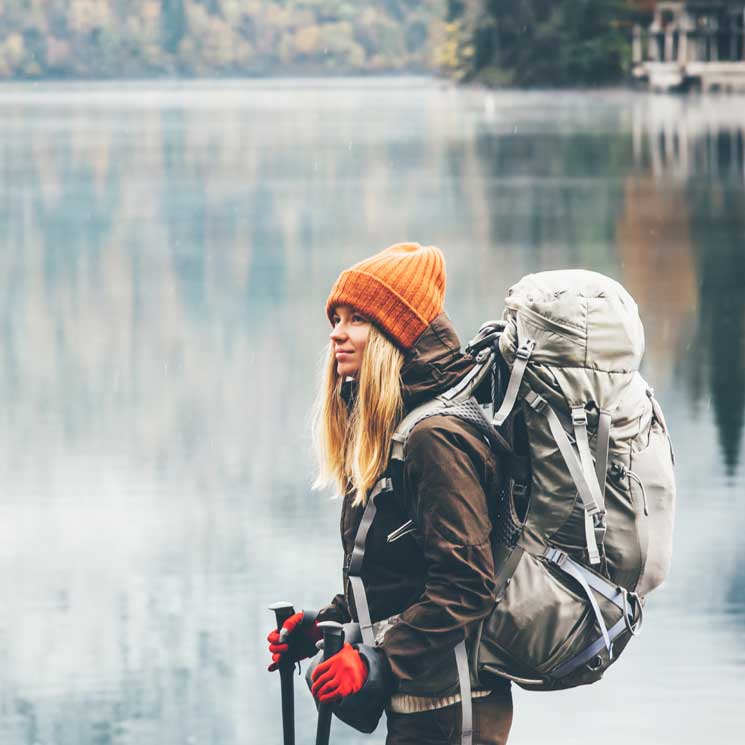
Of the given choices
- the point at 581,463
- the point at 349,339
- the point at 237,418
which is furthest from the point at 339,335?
the point at 237,418

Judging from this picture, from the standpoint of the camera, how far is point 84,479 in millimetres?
8398

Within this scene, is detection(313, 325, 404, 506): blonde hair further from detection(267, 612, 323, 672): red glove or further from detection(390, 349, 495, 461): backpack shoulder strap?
detection(267, 612, 323, 672): red glove

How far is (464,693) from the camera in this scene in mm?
3061

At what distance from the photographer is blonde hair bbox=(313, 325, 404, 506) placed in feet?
10.1

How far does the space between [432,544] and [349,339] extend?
1.40 feet

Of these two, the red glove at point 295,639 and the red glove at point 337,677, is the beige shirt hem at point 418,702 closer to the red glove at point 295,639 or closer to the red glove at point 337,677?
the red glove at point 337,677

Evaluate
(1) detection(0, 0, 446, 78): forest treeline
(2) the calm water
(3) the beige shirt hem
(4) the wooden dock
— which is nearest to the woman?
(3) the beige shirt hem

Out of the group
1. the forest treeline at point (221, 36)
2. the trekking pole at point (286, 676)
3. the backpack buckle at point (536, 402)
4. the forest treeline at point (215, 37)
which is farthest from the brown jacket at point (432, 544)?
the forest treeline at point (221, 36)

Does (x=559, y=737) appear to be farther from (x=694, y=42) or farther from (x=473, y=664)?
(x=694, y=42)

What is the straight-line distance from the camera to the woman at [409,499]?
2943mm

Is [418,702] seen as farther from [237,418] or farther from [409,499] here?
[237,418]

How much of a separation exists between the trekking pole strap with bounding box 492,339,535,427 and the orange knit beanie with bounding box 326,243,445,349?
0.24m

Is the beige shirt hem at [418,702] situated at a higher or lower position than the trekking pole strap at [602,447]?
lower

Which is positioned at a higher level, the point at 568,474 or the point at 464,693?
the point at 568,474
